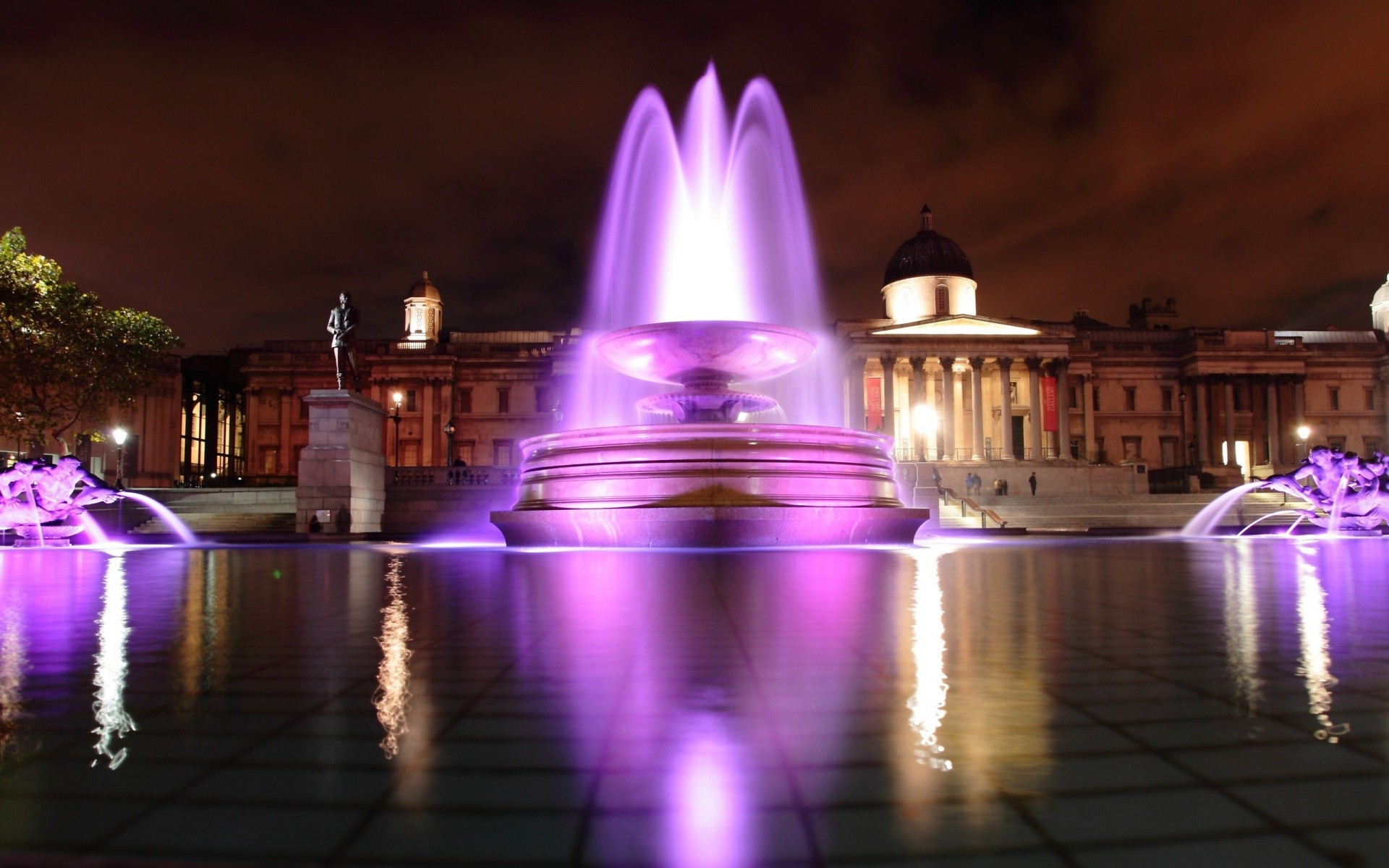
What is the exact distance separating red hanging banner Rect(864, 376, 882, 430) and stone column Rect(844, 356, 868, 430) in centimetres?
34

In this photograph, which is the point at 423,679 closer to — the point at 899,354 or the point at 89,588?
the point at 89,588

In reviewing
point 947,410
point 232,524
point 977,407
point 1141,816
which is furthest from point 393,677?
point 977,407

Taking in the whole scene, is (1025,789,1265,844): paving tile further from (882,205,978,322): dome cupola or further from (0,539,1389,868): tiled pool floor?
(882,205,978,322): dome cupola

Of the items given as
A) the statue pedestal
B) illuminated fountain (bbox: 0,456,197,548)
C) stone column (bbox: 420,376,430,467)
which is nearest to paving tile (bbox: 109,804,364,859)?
illuminated fountain (bbox: 0,456,197,548)

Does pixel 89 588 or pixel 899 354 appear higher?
pixel 899 354

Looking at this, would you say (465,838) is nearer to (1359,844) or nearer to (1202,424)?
(1359,844)

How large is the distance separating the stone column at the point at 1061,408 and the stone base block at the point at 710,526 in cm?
4304

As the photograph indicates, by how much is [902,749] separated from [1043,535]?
2059cm

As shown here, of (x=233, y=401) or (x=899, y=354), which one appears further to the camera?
(x=233, y=401)

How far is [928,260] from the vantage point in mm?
59656

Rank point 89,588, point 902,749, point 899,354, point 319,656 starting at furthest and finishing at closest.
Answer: point 899,354 < point 89,588 < point 319,656 < point 902,749

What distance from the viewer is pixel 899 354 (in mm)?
52406

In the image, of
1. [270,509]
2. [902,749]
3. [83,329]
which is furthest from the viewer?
[83,329]

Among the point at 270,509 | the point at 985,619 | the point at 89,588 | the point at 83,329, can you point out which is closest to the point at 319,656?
the point at 985,619
